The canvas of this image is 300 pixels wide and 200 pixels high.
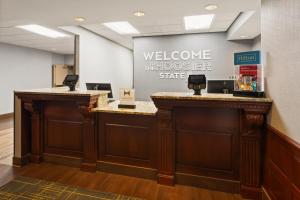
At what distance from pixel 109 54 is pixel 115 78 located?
100 cm

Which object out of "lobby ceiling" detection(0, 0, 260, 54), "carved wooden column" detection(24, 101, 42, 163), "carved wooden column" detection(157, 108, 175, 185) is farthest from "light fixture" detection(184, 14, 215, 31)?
"carved wooden column" detection(24, 101, 42, 163)

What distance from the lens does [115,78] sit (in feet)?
24.7

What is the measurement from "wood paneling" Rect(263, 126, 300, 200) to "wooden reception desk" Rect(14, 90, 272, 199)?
184 mm

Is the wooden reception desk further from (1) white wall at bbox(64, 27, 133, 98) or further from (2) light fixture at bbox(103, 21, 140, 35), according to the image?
(2) light fixture at bbox(103, 21, 140, 35)

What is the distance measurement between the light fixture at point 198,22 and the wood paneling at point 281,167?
3.02 meters

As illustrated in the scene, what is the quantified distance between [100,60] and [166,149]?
443cm

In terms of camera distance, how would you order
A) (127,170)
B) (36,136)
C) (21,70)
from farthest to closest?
(21,70) < (36,136) < (127,170)

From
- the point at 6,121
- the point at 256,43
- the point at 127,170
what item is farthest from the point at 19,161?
the point at 256,43

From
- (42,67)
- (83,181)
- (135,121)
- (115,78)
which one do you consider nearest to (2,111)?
(42,67)

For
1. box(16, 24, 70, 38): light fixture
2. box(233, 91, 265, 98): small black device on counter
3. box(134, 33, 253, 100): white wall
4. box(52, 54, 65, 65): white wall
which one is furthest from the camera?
box(52, 54, 65, 65): white wall

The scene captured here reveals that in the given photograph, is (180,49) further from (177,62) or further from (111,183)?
(111,183)

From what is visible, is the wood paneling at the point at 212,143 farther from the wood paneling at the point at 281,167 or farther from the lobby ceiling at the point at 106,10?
the lobby ceiling at the point at 106,10

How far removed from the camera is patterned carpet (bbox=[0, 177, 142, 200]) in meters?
2.38

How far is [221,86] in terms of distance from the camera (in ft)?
10.9
